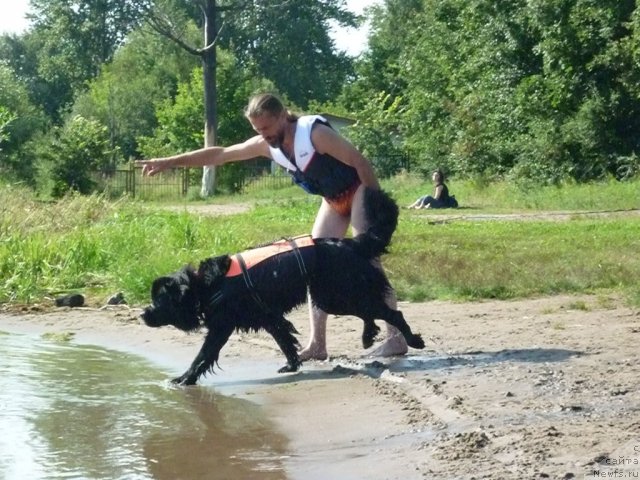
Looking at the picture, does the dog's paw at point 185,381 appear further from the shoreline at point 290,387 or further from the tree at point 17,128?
the tree at point 17,128

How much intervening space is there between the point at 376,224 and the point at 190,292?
1211mm

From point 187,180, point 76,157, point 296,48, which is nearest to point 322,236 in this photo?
point 76,157

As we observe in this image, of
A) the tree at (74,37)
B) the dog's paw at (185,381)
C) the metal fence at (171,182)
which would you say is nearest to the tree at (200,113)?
the tree at (74,37)

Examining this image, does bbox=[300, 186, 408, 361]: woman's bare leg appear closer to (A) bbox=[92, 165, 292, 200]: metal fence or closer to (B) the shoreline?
(B) the shoreline

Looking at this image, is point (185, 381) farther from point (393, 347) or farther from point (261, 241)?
point (261, 241)

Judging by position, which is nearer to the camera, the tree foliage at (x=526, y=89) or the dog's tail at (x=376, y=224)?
the dog's tail at (x=376, y=224)

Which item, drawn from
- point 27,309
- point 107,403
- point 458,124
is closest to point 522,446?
point 107,403

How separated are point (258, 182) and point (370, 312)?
1436 inches

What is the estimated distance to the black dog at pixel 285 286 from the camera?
7.55 metres

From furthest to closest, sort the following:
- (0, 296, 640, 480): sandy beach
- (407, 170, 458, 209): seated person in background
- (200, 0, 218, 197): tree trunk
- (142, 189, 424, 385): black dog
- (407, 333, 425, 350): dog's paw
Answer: (200, 0, 218, 197): tree trunk, (407, 170, 458, 209): seated person in background, (407, 333, 425, 350): dog's paw, (142, 189, 424, 385): black dog, (0, 296, 640, 480): sandy beach

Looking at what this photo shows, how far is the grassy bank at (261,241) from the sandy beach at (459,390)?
0.74 metres

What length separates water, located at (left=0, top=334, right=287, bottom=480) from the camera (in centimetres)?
585

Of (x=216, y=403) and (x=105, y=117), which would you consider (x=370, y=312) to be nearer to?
(x=216, y=403)

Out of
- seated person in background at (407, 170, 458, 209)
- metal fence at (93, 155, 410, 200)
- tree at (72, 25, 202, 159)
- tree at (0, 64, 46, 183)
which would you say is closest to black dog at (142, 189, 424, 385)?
seated person in background at (407, 170, 458, 209)
